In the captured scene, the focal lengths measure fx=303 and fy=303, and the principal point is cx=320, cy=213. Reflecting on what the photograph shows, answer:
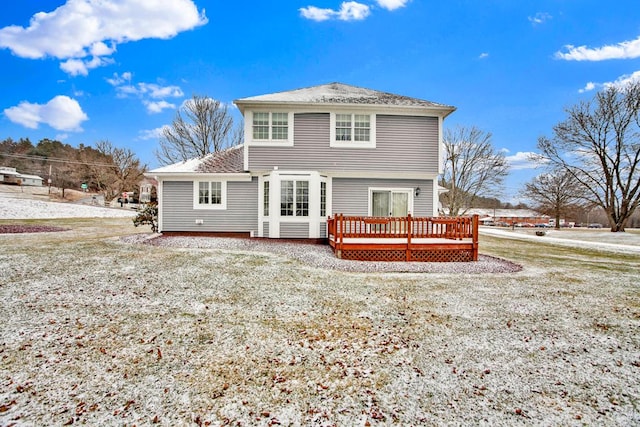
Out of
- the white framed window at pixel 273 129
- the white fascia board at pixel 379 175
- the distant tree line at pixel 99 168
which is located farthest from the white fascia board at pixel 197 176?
the distant tree line at pixel 99 168

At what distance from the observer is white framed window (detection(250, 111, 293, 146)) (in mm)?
12719

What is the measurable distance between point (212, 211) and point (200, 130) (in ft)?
66.8

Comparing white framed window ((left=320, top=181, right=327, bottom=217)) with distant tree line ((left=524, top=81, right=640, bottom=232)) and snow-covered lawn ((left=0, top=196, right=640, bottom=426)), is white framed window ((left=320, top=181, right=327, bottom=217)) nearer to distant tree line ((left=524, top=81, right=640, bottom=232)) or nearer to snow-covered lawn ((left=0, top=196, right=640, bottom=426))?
snow-covered lawn ((left=0, top=196, right=640, bottom=426))

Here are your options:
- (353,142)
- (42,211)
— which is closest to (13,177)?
(42,211)

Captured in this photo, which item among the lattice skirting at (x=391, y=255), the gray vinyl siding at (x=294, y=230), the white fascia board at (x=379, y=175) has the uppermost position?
the white fascia board at (x=379, y=175)

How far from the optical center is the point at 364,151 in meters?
12.8

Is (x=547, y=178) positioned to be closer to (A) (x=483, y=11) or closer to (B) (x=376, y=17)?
(A) (x=483, y=11)

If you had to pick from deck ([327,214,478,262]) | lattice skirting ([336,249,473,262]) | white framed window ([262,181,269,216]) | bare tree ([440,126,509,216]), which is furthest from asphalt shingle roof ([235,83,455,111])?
bare tree ([440,126,509,216])

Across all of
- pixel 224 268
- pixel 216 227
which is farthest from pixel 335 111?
pixel 224 268

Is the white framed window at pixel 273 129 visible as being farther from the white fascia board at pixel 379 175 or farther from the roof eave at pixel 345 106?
the white fascia board at pixel 379 175

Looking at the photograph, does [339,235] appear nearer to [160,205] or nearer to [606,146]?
[160,205]

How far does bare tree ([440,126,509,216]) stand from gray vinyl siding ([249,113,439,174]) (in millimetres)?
19521

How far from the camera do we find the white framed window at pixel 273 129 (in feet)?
41.7

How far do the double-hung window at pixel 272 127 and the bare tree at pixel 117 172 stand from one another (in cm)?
3418
